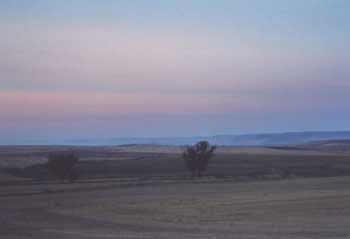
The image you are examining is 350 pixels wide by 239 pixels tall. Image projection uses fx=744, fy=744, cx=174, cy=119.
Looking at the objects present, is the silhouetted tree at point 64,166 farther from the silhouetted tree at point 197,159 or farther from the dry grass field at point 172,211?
the silhouetted tree at point 197,159

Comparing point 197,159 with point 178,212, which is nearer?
point 178,212

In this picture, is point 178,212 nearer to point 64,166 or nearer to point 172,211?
point 172,211

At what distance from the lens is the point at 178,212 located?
132ft

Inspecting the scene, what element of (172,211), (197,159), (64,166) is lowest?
(172,211)

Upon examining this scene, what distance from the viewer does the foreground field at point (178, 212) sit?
2988cm

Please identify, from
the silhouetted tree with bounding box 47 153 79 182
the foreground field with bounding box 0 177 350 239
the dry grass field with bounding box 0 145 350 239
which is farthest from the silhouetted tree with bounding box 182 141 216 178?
the foreground field with bounding box 0 177 350 239

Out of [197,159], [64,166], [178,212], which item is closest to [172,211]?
[178,212]

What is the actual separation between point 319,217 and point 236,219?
400 centimetres

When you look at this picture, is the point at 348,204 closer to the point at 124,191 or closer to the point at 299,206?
the point at 299,206

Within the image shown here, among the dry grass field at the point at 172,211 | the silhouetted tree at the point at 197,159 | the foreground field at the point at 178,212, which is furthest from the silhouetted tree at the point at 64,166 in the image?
the foreground field at the point at 178,212

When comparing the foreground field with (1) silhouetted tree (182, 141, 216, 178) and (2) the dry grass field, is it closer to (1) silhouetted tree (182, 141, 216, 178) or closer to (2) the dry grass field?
(2) the dry grass field

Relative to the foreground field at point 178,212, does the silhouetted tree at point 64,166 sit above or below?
above

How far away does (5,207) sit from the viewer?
47438 millimetres

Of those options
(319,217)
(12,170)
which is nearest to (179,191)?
(319,217)
